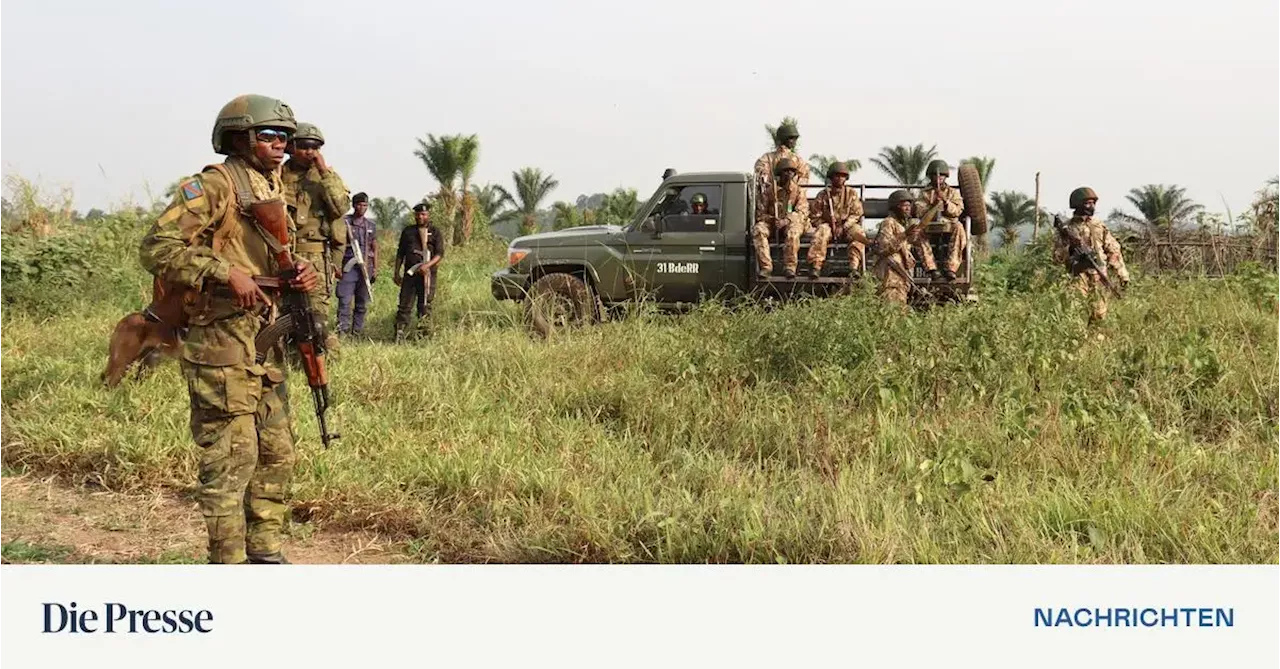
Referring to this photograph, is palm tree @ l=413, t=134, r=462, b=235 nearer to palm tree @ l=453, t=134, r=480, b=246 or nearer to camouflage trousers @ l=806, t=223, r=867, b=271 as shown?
palm tree @ l=453, t=134, r=480, b=246

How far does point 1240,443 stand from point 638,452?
9.39ft

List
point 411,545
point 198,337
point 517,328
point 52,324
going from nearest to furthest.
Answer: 1. point 198,337
2. point 411,545
3. point 517,328
4. point 52,324

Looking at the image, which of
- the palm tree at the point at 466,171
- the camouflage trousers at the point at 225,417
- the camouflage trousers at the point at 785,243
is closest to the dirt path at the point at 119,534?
the camouflage trousers at the point at 225,417

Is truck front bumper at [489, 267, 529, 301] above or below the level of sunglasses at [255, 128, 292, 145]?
below

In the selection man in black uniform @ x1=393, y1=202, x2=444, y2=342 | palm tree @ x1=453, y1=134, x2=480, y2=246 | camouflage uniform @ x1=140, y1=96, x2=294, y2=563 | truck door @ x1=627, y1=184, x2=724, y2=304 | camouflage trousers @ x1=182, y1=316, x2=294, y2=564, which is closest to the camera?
camouflage uniform @ x1=140, y1=96, x2=294, y2=563

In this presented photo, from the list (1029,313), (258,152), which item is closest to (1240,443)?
(1029,313)

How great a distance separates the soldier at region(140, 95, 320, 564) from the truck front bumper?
499 centimetres

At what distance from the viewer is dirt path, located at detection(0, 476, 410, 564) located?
3.86m

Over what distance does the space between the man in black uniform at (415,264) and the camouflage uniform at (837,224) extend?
11.8ft

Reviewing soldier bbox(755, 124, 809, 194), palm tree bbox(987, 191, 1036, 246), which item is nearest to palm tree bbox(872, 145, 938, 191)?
palm tree bbox(987, 191, 1036, 246)

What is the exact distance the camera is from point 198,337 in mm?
3406

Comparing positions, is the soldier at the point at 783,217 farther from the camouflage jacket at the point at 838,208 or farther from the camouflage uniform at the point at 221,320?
the camouflage uniform at the point at 221,320

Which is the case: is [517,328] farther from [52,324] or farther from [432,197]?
[432,197]

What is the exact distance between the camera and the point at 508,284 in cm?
866
